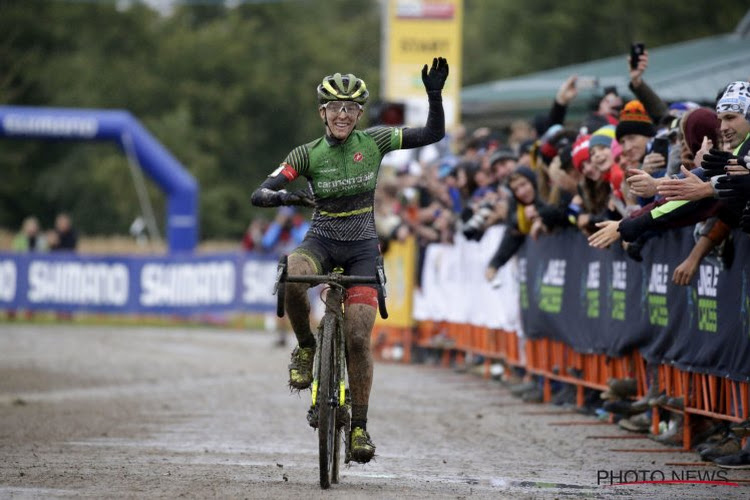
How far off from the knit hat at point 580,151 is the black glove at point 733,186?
368 cm

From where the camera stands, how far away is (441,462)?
33.9 feet

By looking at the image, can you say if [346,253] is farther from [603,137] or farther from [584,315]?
[584,315]

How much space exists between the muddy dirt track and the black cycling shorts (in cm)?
130

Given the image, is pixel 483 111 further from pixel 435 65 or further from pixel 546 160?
pixel 435 65

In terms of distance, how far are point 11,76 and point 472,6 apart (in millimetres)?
28481

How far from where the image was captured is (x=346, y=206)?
9.66 metres

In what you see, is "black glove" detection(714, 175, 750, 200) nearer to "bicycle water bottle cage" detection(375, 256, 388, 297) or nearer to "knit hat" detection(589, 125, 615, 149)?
"bicycle water bottle cage" detection(375, 256, 388, 297)

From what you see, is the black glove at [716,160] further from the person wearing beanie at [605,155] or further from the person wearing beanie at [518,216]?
the person wearing beanie at [518,216]

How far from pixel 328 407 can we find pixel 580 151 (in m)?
4.91

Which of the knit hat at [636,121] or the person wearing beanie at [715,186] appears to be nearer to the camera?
the person wearing beanie at [715,186]

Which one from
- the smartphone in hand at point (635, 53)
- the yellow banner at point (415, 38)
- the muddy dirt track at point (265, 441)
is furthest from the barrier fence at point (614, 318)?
the yellow banner at point (415, 38)

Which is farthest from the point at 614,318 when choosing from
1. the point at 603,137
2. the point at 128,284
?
the point at 128,284

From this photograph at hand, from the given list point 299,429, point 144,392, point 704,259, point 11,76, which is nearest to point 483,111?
point 144,392

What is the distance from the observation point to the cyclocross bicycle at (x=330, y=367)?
8.84m
